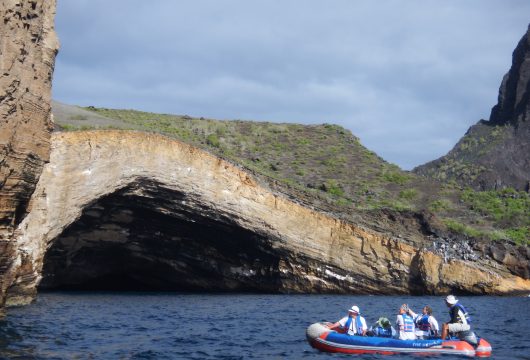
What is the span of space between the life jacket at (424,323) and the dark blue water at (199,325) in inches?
74.9

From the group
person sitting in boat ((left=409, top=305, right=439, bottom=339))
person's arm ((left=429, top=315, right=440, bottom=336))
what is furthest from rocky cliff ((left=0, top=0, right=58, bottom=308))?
person's arm ((left=429, top=315, right=440, bottom=336))

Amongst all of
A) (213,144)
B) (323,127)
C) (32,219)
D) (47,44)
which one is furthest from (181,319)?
(323,127)

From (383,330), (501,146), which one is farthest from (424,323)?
(501,146)

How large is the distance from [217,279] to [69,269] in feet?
28.7

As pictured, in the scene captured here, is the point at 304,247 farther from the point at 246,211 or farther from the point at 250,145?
the point at 250,145

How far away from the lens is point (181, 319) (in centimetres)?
2636

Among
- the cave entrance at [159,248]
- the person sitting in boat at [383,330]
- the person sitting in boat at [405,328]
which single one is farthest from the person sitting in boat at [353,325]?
the cave entrance at [159,248]

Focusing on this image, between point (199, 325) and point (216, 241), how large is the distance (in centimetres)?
1507

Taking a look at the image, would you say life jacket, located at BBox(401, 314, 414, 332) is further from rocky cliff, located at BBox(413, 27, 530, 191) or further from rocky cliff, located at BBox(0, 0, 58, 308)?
rocky cliff, located at BBox(413, 27, 530, 191)

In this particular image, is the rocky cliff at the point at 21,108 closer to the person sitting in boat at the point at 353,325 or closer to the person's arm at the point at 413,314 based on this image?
the person sitting in boat at the point at 353,325

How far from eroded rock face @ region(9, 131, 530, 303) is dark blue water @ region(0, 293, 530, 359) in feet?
8.75

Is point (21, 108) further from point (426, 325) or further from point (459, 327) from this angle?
point (459, 327)

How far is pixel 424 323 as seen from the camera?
21.3 meters

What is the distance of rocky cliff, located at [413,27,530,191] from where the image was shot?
285 ft
